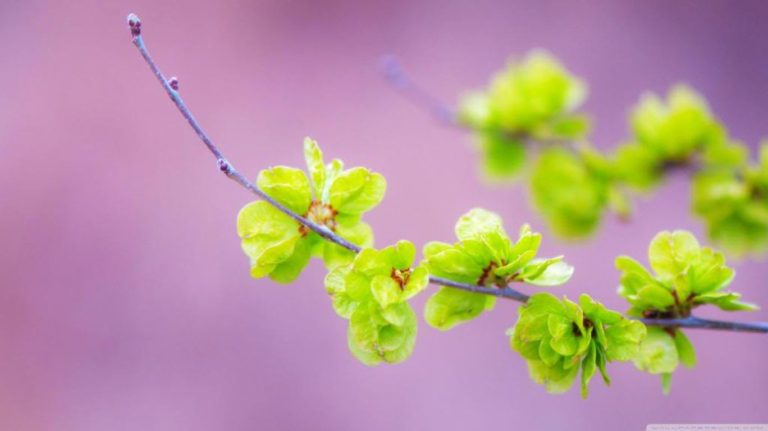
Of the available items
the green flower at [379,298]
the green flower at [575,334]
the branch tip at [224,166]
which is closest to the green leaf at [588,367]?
the green flower at [575,334]

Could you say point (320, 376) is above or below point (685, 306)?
above

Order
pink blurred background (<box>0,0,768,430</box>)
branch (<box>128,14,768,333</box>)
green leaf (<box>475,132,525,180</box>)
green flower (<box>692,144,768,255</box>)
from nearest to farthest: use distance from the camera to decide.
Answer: branch (<box>128,14,768,333</box>)
green flower (<box>692,144,768,255</box>)
green leaf (<box>475,132,525,180</box>)
pink blurred background (<box>0,0,768,430</box>)

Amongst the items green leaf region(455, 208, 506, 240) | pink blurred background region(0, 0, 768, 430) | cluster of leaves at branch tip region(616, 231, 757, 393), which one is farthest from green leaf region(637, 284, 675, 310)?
pink blurred background region(0, 0, 768, 430)

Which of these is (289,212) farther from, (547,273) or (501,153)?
(501,153)

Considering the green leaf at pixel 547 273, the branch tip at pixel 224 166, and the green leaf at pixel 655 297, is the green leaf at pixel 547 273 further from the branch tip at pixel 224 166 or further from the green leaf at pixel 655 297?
the branch tip at pixel 224 166

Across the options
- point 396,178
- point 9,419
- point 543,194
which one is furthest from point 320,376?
point 543,194

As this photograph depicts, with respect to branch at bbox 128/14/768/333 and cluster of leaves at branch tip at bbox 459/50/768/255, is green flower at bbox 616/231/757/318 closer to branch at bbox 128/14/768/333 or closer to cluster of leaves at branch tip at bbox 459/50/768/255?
branch at bbox 128/14/768/333

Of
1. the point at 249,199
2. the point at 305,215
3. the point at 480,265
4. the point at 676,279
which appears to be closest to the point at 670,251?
the point at 676,279

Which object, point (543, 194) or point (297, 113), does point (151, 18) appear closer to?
point (297, 113)
